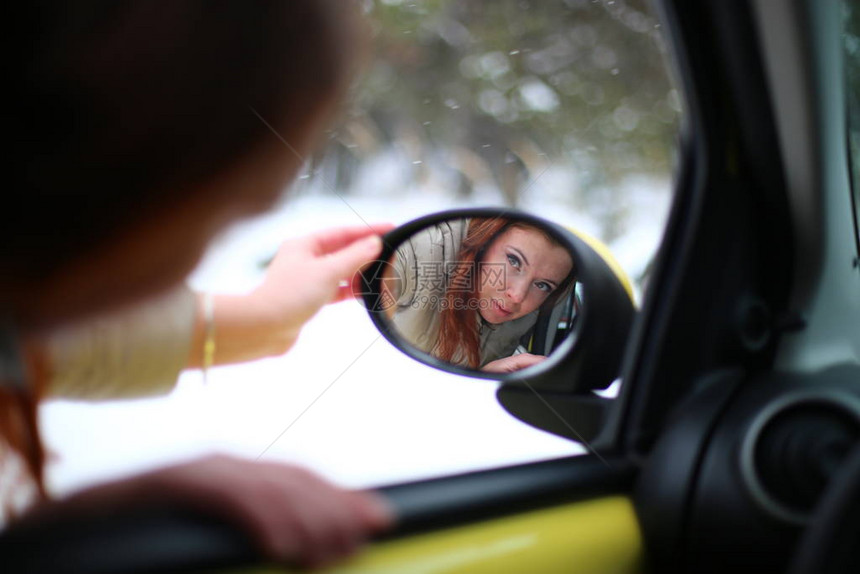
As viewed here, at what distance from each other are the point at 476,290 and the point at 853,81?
0.61m

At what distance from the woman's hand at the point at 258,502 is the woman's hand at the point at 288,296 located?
0.14m

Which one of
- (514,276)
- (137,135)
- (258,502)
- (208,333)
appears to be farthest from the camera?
(514,276)

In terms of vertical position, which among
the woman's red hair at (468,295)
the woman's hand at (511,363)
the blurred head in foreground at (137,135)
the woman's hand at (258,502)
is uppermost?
the blurred head in foreground at (137,135)

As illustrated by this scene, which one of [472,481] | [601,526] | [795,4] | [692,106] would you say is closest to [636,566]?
[601,526]

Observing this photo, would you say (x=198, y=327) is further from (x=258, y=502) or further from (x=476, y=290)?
(x=476, y=290)

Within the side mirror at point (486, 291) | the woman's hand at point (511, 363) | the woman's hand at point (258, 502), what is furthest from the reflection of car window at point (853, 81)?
the woman's hand at point (258, 502)

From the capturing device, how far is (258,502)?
70 centimetres

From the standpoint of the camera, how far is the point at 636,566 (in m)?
0.97

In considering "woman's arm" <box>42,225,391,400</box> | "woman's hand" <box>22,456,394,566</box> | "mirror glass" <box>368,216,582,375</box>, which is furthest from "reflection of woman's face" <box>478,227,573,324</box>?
"woman's hand" <box>22,456,394,566</box>

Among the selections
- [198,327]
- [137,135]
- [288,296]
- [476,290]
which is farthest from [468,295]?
[137,135]

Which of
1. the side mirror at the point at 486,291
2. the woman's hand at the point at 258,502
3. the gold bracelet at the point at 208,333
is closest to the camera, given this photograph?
the woman's hand at the point at 258,502

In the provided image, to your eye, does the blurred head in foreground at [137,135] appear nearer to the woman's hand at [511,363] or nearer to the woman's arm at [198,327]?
the woman's arm at [198,327]

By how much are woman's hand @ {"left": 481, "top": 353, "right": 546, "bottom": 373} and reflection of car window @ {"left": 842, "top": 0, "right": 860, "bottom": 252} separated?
53cm

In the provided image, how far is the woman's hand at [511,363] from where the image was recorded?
101cm
